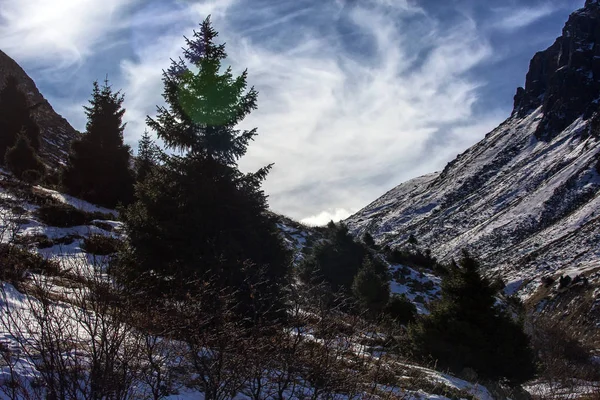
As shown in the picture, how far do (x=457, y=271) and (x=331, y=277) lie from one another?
41.9ft

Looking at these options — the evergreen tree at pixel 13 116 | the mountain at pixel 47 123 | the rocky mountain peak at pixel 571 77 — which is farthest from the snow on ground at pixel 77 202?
the rocky mountain peak at pixel 571 77

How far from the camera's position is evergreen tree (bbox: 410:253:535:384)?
1303 cm

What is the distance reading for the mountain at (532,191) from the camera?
8469 centimetres

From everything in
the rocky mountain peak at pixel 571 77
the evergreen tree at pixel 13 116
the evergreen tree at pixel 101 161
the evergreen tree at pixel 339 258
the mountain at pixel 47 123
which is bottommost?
the evergreen tree at pixel 339 258

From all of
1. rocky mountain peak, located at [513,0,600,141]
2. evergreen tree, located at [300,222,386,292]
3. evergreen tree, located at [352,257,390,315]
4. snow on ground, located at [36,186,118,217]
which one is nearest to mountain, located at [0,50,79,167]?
snow on ground, located at [36,186,118,217]

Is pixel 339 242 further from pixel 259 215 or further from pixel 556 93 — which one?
pixel 556 93

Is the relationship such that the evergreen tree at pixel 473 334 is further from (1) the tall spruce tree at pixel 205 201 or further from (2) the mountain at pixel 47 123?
(2) the mountain at pixel 47 123

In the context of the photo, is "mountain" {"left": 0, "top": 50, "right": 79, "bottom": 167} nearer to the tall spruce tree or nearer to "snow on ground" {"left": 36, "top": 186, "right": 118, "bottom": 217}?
"snow on ground" {"left": 36, "top": 186, "right": 118, "bottom": 217}

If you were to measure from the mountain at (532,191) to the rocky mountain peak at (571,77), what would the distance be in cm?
35

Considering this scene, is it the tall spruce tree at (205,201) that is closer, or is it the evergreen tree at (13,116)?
the tall spruce tree at (205,201)

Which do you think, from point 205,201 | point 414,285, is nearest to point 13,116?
point 205,201

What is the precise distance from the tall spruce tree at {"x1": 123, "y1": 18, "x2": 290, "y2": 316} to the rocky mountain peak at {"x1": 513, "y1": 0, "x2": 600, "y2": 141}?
15179 cm

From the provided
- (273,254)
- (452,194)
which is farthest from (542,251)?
(273,254)

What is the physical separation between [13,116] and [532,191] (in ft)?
392
